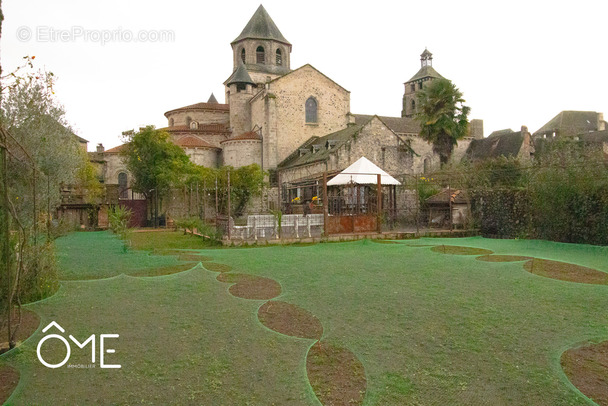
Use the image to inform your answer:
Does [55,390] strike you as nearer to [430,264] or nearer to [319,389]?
[319,389]

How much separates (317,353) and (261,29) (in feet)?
133

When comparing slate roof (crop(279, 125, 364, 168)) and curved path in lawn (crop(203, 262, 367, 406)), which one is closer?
curved path in lawn (crop(203, 262, 367, 406))

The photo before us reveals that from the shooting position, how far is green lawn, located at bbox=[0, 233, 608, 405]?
3283mm

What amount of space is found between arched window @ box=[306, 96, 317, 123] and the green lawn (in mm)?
27147

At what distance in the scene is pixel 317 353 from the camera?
4.02 m

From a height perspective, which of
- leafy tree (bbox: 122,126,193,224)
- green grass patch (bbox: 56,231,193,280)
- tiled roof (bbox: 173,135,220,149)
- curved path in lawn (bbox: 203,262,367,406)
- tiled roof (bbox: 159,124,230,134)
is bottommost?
curved path in lawn (bbox: 203,262,367,406)

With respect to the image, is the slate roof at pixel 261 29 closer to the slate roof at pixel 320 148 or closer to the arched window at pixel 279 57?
the arched window at pixel 279 57

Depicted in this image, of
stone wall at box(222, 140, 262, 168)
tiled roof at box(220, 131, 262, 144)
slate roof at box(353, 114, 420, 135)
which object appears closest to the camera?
stone wall at box(222, 140, 262, 168)

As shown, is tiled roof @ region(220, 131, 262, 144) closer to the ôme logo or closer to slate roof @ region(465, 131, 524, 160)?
slate roof @ region(465, 131, 524, 160)

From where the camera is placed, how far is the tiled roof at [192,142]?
109 feet

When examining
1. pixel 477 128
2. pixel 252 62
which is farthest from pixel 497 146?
pixel 252 62

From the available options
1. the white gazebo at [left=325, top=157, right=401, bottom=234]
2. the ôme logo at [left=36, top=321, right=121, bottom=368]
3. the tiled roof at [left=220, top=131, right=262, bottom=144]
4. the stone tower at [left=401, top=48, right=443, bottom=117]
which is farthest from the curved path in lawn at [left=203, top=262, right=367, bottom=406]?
the stone tower at [left=401, top=48, right=443, bottom=117]

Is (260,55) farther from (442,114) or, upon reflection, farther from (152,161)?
(442,114)

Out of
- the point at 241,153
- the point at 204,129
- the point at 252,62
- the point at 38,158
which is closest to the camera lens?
the point at 38,158
